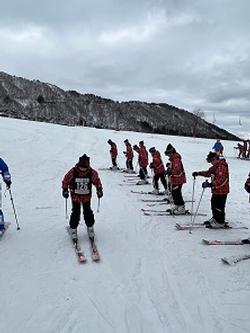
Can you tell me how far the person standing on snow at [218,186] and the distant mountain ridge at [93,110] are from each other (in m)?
124

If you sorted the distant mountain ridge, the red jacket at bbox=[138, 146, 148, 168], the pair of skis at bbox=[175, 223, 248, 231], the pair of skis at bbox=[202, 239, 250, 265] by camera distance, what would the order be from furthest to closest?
1. the distant mountain ridge
2. the red jacket at bbox=[138, 146, 148, 168]
3. the pair of skis at bbox=[175, 223, 248, 231]
4. the pair of skis at bbox=[202, 239, 250, 265]

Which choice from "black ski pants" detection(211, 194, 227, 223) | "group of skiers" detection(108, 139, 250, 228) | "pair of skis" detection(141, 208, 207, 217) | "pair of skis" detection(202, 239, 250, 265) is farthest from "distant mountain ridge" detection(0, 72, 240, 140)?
"pair of skis" detection(202, 239, 250, 265)

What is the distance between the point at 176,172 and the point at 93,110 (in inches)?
5925

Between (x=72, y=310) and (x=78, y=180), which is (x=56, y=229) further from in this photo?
(x=72, y=310)

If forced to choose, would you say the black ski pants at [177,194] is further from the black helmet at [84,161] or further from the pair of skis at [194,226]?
the black helmet at [84,161]

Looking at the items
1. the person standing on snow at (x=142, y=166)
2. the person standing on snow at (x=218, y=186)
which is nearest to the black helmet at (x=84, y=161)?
the person standing on snow at (x=218, y=186)

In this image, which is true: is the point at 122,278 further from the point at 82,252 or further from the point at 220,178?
the point at 220,178

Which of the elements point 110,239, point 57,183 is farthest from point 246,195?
point 110,239

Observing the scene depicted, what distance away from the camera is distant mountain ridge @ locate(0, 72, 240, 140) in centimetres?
13862

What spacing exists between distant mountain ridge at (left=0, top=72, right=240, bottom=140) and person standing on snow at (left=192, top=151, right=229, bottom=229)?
124 metres

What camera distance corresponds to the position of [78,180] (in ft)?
26.7

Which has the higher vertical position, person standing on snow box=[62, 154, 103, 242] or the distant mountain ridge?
the distant mountain ridge

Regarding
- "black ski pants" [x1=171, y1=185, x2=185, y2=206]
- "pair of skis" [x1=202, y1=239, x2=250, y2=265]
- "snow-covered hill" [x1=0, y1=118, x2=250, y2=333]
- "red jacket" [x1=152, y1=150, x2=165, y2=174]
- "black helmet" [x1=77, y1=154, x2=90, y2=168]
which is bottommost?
"snow-covered hill" [x1=0, y1=118, x2=250, y2=333]

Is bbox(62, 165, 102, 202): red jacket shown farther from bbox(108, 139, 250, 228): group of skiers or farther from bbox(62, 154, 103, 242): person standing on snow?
bbox(108, 139, 250, 228): group of skiers
